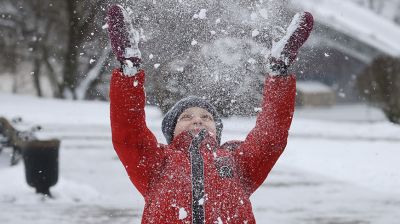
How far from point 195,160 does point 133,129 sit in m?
0.29

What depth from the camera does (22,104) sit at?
1883 cm

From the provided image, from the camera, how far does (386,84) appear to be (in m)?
15.6

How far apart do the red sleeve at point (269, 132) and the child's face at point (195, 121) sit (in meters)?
0.19

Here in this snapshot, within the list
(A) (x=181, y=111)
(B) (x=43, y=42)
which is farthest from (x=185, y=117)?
(B) (x=43, y=42)

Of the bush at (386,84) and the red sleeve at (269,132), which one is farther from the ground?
→ the bush at (386,84)

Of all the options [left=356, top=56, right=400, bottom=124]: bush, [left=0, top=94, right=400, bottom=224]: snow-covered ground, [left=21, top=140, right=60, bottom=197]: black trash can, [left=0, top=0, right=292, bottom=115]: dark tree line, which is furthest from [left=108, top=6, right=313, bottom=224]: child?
[left=356, top=56, right=400, bottom=124]: bush

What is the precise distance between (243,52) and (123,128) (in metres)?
3.02

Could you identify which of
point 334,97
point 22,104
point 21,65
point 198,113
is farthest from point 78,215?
point 334,97

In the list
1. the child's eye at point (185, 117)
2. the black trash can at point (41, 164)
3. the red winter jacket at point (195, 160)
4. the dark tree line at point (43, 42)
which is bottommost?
the black trash can at point (41, 164)

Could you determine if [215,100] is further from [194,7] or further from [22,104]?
[22,104]

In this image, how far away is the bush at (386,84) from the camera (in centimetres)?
1550

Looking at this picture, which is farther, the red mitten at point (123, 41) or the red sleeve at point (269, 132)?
the red sleeve at point (269, 132)

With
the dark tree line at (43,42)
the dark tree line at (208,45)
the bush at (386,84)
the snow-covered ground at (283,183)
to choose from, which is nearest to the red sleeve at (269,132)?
the dark tree line at (208,45)

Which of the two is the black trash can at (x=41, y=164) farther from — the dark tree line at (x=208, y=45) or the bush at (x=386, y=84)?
the bush at (x=386, y=84)
